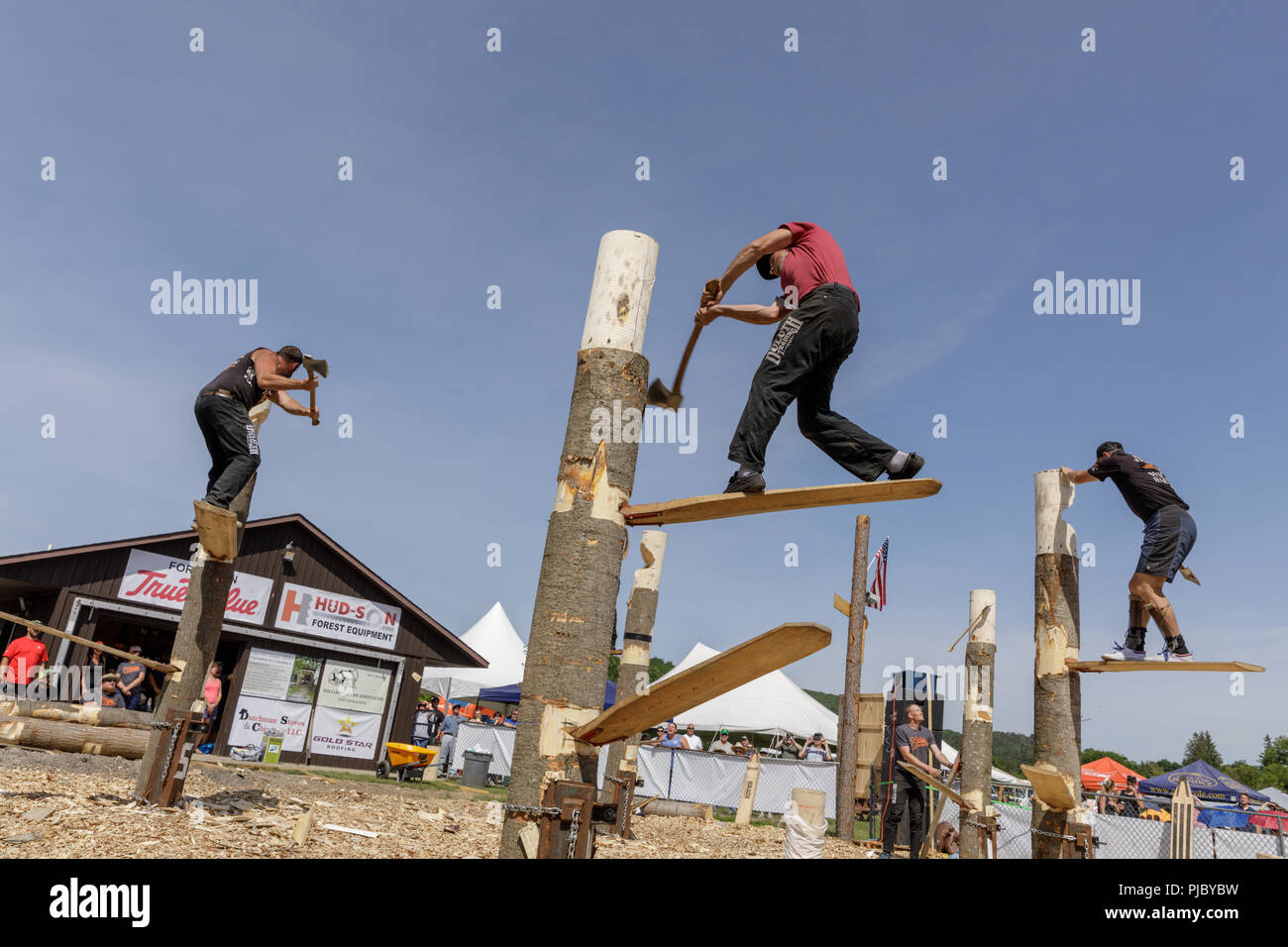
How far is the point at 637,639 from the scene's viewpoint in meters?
11.9

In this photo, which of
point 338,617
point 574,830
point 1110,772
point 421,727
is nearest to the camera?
point 574,830

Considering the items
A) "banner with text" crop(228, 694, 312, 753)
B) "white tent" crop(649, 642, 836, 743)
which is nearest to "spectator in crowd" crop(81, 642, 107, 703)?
"banner with text" crop(228, 694, 312, 753)

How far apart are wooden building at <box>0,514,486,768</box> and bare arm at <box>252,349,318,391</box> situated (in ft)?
37.8

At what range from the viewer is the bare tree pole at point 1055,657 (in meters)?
7.30

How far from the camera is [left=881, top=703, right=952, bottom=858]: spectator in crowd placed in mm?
10703

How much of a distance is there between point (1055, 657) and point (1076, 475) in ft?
5.73

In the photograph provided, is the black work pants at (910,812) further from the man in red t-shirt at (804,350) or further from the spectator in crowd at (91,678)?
the spectator in crowd at (91,678)

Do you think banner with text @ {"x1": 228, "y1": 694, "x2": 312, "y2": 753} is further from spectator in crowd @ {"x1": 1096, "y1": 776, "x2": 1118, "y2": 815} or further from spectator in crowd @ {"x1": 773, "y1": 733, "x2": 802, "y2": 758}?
spectator in crowd @ {"x1": 1096, "y1": 776, "x2": 1118, "y2": 815}

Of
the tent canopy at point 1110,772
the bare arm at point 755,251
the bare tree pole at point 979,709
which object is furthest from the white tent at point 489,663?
the bare arm at point 755,251

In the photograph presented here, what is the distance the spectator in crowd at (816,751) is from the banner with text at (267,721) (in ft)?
37.4

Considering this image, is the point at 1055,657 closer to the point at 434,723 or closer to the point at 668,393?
the point at 668,393

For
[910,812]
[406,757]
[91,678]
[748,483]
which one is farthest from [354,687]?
[748,483]
